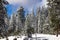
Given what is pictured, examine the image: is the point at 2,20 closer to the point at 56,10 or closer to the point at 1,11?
the point at 1,11

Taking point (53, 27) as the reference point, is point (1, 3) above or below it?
above

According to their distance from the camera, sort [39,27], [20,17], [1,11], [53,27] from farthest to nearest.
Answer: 1. [20,17]
2. [39,27]
3. [53,27]
4. [1,11]

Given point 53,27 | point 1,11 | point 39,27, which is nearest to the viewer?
point 1,11

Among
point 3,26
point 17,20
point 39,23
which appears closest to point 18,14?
point 17,20

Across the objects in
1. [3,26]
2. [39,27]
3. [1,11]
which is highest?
[1,11]

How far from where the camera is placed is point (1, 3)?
29.3 meters

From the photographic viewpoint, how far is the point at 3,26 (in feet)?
98.1

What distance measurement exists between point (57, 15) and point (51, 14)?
6.25 ft

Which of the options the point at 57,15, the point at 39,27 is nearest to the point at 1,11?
the point at 57,15

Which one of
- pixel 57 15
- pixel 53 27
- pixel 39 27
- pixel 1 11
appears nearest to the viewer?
pixel 1 11

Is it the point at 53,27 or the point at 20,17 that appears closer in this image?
the point at 53,27

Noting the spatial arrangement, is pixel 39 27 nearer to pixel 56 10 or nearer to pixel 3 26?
pixel 56 10

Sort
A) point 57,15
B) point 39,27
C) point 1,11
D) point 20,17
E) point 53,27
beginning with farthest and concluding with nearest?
1. point 20,17
2. point 39,27
3. point 53,27
4. point 57,15
5. point 1,11

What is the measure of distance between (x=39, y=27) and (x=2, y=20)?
58.0 meters
